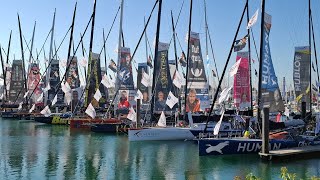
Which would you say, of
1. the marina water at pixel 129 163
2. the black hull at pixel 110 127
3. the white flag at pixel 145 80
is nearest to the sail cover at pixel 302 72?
the marina water at pixel 129 163

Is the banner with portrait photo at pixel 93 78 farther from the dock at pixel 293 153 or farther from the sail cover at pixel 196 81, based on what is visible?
the dock at pixel 293 153

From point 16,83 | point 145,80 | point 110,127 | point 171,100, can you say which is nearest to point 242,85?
point 171,100

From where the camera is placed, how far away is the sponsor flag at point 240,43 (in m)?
31.0

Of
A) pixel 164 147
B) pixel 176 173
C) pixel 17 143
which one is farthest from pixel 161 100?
pixel 176 173

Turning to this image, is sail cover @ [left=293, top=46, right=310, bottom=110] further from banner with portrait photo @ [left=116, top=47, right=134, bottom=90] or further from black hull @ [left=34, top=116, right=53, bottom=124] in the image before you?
black hull @ [left=34, top=116, right=53, bottom=124]

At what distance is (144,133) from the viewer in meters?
37.6

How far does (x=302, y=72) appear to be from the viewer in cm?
4331

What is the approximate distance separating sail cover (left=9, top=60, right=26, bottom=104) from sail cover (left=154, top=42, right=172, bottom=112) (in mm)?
48038

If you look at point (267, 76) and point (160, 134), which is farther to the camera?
point (160, 134)

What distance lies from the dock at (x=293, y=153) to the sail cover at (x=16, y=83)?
211 ft

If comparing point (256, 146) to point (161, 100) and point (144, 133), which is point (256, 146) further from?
point (161, 100)

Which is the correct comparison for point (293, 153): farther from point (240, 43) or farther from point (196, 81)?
point (196, 81)

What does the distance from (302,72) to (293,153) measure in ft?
59.1

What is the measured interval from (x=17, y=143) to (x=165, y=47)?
660 inches
